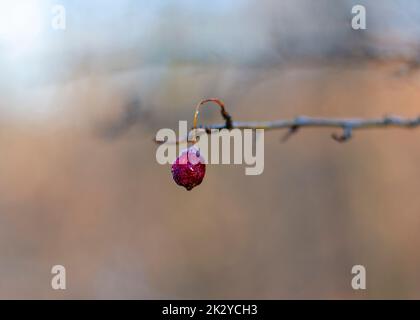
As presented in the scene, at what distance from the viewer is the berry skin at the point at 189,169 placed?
1608 millimetres

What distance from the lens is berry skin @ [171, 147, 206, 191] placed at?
63.3 inches

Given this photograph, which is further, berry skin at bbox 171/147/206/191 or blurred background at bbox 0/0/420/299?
blurred background at bbox 0/0/420/299

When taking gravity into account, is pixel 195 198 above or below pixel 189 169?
above

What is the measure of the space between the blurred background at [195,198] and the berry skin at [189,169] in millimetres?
1930

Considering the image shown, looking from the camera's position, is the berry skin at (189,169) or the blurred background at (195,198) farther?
the blurred background at (195,198)

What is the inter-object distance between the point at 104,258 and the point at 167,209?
0.73m

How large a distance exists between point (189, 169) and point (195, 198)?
3.27m

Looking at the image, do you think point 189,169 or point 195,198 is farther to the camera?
point 195,198

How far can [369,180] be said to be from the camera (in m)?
4.52

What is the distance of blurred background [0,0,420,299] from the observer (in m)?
4.24

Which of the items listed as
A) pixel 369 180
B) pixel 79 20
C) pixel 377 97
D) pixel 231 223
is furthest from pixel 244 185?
pixel 79 20

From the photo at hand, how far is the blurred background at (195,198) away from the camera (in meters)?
4.24

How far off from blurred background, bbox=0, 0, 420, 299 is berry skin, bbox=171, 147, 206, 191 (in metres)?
1.93

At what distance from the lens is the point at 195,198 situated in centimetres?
486
